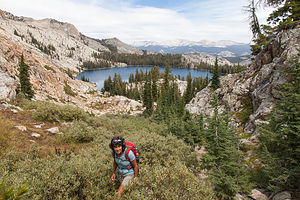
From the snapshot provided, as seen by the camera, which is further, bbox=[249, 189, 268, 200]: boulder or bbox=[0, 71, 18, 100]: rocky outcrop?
bbox=[0, 71, 18, 100]: rocky outcrop

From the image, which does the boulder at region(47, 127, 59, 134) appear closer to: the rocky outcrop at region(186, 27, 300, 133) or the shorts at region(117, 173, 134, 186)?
the shorts at region(117, 173, 134, 186)

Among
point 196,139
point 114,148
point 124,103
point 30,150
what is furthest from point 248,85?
point 124,103

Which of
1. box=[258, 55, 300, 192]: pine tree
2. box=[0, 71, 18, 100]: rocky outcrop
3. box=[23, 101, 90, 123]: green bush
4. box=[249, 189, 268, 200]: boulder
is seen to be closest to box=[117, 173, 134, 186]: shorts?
box=[258, 55, 300, 192]: pine tree

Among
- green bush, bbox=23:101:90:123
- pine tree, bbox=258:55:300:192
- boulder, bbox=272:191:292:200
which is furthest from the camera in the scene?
green bush, bbox=23:101:90:123

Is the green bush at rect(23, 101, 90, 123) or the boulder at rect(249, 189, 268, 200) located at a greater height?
the green bush at rect(23, 101, 90, 123)

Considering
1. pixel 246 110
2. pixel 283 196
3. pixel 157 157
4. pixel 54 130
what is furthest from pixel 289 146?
pixel 246 110

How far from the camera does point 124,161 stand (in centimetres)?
462

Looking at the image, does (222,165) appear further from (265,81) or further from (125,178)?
(265,81)

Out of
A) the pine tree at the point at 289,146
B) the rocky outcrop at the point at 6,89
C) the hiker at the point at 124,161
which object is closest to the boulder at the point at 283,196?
the pine tree at the point at 289,146

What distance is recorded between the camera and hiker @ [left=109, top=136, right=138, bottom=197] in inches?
175

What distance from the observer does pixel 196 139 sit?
2194 cm

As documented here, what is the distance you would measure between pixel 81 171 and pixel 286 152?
8.97 metres

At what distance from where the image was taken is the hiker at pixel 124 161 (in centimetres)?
444

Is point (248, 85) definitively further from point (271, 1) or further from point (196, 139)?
point (271, 1)
